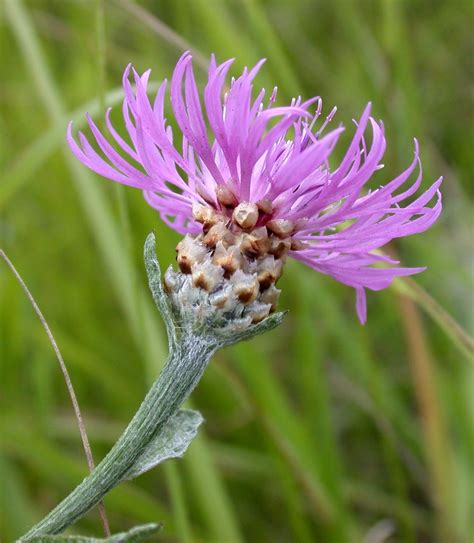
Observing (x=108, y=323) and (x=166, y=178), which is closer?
(x=166, y=178)

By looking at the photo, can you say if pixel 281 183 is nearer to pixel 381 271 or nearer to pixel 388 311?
pixel 381 271

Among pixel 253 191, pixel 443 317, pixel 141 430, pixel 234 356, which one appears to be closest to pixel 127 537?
pixel 141 430

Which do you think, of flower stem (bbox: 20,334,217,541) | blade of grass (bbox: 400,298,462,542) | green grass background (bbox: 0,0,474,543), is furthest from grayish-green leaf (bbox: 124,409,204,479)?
blade of grass (bbox: 400,298,462,542)

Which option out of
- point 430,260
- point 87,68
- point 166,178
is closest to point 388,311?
point 430,260

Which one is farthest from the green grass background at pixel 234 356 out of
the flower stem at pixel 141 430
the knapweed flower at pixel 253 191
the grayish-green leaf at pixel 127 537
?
the grayish-green leaf at pixel 127 537

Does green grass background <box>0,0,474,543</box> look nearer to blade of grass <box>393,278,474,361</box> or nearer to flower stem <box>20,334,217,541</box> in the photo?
blade of grass <box>393,278,474,361</box>

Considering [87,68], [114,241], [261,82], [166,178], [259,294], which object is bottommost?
[259,294]

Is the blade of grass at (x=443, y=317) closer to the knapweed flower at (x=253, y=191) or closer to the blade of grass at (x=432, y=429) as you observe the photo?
the knapweed flower at (x=253, y=191)

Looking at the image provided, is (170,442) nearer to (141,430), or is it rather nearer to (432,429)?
(141,430)
